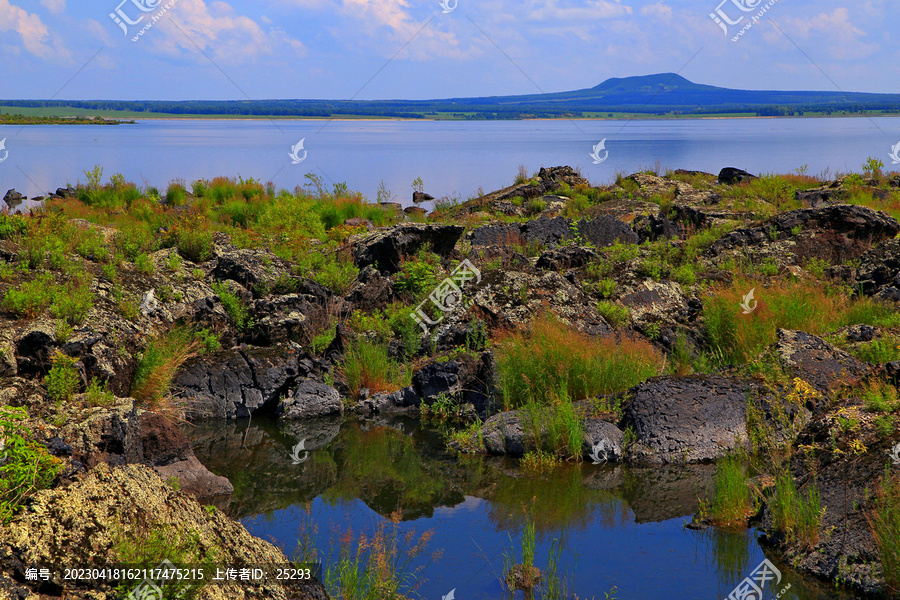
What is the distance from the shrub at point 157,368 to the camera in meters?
9.66

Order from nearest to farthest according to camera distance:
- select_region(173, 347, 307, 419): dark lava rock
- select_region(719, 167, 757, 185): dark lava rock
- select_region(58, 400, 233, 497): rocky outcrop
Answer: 1. select_region(58, 400, 233, 497): rocky outcrop
2. select_region(173, 347, 307, 419): dark lava rock
3. select_region(719, 167, 757, 185): dark lava rock

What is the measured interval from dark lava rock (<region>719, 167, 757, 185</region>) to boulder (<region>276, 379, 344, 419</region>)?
2219cm

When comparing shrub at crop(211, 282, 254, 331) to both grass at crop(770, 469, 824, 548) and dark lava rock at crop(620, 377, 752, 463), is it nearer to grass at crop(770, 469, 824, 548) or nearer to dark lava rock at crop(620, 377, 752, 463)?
dark lava rock at crop(620, 377, 752, 463)

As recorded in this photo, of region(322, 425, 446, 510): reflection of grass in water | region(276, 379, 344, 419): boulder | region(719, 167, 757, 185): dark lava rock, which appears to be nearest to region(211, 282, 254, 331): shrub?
region(276, 379, 344, 419): boulder

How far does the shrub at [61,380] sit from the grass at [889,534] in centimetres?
809

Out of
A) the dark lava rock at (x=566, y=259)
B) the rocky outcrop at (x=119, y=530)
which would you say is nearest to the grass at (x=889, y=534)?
the rocky outcrop at (x=119, y=530)

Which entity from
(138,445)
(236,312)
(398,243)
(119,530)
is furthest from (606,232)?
(119,530)

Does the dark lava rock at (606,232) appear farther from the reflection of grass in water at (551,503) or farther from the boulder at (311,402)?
the reflection of grass in water at (551,503)

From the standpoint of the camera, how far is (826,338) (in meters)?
10.3

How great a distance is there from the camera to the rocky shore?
18.1 feet

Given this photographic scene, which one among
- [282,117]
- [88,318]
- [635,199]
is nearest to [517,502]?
[88,318]

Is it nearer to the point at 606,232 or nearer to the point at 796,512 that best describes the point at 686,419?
the point at 796,512

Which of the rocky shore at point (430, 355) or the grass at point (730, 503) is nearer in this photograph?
the rocky shore at point (430, 355)

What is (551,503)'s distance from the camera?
773 cm
